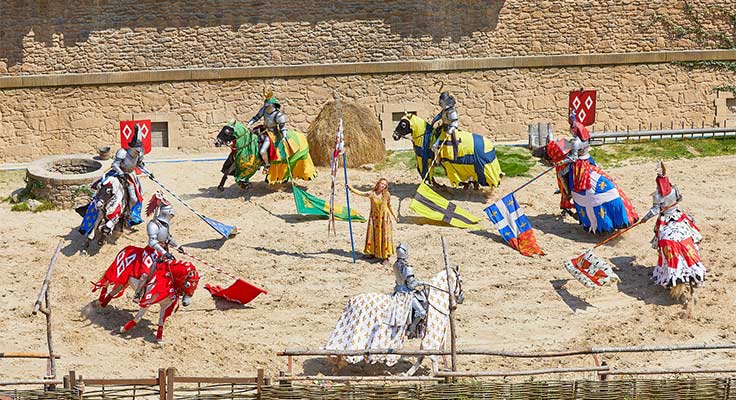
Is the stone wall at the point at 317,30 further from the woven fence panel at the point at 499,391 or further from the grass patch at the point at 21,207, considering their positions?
the woven fence panel at the point at 499,391

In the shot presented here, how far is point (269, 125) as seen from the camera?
2645 cm

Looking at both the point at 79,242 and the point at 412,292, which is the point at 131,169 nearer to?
the point at 79,242

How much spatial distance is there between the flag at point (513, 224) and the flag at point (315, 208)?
224 cm

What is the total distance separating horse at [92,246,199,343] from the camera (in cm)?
2106

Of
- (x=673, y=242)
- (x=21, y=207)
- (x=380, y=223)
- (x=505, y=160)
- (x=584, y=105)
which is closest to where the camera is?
(x=673, y=242)

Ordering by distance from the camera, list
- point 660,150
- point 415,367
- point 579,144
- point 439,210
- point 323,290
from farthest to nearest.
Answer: point 660,150 < point 439,210 < point 579,144 < point 323,290 < point 415,367

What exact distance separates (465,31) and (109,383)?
14.2 meters

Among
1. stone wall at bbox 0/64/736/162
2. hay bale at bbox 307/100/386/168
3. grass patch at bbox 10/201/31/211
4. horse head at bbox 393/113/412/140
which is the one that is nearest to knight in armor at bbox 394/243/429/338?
Result: horse head at bbox 393/113/412/140

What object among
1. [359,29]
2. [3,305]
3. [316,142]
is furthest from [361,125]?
[3,305]

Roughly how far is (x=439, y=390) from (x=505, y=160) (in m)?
10.3

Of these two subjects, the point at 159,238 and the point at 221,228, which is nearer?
the point at 159,238

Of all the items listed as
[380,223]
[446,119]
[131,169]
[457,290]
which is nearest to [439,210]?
[446,119]

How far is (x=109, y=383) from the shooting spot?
18625mm

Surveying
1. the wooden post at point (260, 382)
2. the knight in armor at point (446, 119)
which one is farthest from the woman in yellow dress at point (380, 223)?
the wooden post at point (260, 382)
